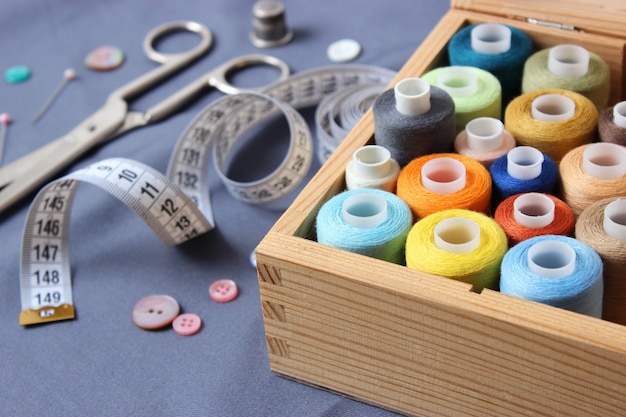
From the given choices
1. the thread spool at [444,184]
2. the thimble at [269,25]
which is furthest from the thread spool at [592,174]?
the thimble at [269,25]

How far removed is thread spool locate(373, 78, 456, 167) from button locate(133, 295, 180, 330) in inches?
16.3

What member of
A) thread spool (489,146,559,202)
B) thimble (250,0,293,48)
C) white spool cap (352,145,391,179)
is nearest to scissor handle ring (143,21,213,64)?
thimble (250,0,293,48)

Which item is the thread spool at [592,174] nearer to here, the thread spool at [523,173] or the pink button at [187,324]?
the thread spool at [523,173]

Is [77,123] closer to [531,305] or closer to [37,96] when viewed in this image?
[37,96]

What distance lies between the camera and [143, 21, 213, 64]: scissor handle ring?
1.97 m

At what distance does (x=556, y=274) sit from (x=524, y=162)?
238 mm

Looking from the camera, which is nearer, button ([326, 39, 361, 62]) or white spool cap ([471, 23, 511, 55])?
white spool cap ([471, 23, 511, 55])

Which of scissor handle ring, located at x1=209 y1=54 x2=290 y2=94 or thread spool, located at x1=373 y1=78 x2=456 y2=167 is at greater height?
thread spool, located at x1=373 y1=78 x2=456 y2=167

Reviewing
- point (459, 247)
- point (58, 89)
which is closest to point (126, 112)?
point (58, 89)

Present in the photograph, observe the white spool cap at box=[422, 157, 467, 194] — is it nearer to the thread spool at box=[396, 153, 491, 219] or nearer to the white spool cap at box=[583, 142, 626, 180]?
the thread spool at box=[396, 153, 491, 219]

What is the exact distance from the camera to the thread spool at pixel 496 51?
149 cm

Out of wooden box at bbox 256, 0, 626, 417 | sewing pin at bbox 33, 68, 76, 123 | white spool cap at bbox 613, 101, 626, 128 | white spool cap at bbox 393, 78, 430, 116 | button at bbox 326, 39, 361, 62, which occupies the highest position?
white spool cap at bbox 393, 78, 430, 116

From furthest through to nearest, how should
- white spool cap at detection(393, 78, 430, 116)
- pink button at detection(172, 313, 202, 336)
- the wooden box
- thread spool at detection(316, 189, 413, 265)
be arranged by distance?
pink button at detection(172, 313, 202, 336), white spool cap at detection(393, 78, 430, 116), thread spool at detection(316, 189, 413, 265), the wooden box

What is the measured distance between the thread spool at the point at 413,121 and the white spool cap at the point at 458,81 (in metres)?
0.06
